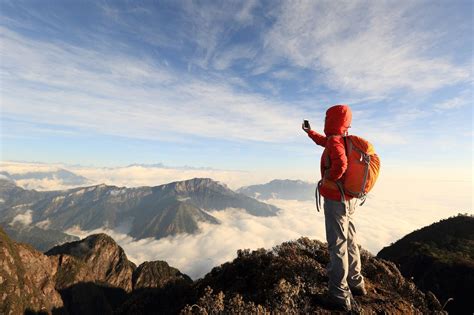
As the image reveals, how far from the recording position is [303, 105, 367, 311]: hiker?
8078 mm

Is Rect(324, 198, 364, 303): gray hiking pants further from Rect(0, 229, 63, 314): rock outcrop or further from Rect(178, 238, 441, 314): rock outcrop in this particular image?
Rect(0, 229, 63, 314): rock outcrop

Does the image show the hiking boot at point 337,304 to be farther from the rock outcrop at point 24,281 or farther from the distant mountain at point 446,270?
the rock outcrop at point 24,281

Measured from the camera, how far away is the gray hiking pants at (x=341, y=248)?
Answer: 812 centimetres

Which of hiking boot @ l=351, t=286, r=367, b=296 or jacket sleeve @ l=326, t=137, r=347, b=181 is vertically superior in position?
jacket sleeve @ l=326, t=137, r=347, b=181

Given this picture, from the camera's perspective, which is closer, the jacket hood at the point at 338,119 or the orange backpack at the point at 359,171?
the orange backpack at the point at 359,171

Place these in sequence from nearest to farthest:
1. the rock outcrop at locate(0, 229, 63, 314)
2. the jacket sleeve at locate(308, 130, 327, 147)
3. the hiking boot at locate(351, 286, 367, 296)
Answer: the hiking boot at locate(351, 286, 367, 296)
the jacket sleeve at locate(308, 130, 327, 147)
the rock outcrop at locate(0, 229, 63, 314)

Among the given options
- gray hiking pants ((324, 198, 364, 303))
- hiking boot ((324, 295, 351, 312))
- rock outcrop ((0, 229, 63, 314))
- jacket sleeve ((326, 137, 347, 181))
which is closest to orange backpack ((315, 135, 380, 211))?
jacket sleeve ((326, 137, 347, 181))

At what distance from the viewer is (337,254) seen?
834 cm

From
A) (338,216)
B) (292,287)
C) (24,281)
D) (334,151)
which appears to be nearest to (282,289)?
(292,287)

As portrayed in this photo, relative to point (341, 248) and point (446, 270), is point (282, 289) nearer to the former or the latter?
point (341, 248)

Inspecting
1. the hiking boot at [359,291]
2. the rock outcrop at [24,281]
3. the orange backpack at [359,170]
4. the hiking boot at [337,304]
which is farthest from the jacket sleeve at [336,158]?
the rock outcrop at [24,281]

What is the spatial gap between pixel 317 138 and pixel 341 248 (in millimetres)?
3349

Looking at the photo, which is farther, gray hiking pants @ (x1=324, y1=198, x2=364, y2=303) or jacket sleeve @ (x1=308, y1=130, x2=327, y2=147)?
jacket sleeve @ (x1=308, y1=130, x2=327, y2=147)

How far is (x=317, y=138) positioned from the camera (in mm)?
9328
